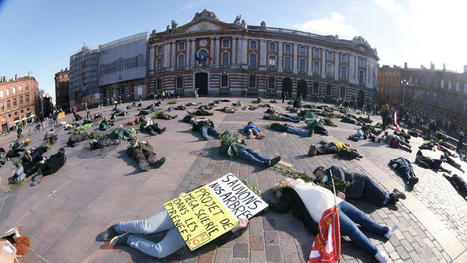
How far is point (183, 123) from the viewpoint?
14.6 metres

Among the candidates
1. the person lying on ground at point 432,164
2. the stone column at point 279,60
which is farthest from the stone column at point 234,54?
the person lying on ground at point 432,164

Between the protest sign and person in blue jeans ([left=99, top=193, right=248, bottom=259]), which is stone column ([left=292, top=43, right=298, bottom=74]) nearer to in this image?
the protest sign

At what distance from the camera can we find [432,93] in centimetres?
5162

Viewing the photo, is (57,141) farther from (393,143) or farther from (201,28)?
(201,28)

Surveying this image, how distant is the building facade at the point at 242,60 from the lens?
41094 millimetres

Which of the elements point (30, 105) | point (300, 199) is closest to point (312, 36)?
point (300, 199)

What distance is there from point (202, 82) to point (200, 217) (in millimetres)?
38812

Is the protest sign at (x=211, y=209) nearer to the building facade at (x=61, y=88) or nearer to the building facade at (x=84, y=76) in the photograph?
the building facade at (x=84, y=76)

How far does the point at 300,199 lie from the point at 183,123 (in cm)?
1081

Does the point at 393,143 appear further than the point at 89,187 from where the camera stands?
Yes

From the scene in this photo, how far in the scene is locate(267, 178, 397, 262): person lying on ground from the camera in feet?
13.6

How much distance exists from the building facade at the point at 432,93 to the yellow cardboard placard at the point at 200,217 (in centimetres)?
4078

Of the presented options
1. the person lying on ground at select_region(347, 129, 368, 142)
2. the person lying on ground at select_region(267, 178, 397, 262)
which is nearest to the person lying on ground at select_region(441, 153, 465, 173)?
the person lying on ground at select_region(347, 129, 368, 142)

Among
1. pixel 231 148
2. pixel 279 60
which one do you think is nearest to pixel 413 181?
pixel 231 148
